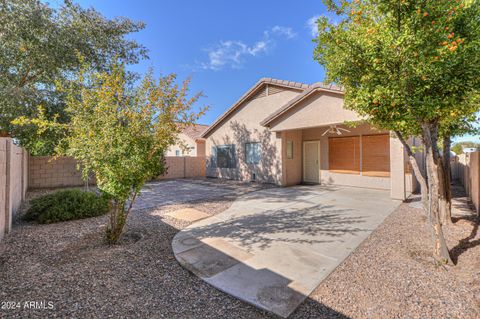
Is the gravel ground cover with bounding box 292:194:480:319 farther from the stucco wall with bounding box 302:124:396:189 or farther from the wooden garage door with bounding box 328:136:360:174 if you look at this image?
the wooden garage door with bounding box 328:136:360:174

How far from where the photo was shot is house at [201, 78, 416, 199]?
348 inches

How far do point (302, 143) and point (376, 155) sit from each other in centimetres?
398

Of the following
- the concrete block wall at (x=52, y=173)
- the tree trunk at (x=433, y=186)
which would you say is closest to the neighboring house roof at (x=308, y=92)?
the tree trunk at (x=433, y=186)

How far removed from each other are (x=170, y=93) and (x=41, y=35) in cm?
797

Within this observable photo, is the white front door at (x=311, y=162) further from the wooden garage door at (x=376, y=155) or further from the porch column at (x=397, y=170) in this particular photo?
the porch column at (x=397, y=170)

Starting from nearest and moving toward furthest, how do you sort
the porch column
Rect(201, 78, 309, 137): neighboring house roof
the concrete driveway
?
the concrete driveway → the porch column → Rect(201, 78, 309, 137): neighboring house roof

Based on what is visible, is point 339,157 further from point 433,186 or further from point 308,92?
point 433,186

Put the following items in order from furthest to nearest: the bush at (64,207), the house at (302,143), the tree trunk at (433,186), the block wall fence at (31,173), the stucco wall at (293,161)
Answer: the stucco wall at (293,161)
the house at (302,143)
the bush at (64,207)
the block wall fence at (31,173)
the tree trunk at (433,186)

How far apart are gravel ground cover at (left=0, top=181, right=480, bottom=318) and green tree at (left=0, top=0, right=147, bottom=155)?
6.56 m

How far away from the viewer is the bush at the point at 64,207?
5.56 m

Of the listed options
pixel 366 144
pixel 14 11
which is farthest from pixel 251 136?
pixel 14 11

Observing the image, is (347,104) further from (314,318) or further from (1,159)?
(1,159)

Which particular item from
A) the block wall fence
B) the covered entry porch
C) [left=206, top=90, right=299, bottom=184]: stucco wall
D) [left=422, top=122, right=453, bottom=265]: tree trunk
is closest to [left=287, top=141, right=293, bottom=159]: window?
the covered entry porch

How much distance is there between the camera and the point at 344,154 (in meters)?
11.6
